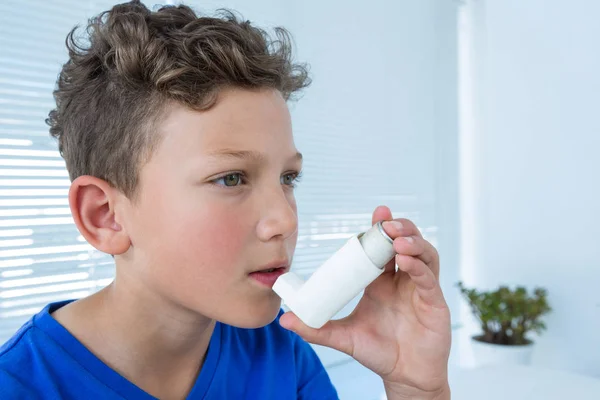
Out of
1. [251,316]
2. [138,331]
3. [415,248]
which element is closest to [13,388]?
[138,331]

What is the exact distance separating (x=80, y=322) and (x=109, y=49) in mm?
396

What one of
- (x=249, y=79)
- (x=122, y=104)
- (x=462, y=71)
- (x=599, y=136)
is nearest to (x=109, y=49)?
(x=122, y=104)

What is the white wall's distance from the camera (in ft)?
7.56

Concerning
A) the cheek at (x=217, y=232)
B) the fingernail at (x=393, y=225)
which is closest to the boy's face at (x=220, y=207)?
the cheek at (x=217, y=232)

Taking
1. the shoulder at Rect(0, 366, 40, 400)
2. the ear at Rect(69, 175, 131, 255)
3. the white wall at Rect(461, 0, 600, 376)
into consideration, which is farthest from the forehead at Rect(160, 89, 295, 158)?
the white wall at Rect(461, 0, 600, 376)

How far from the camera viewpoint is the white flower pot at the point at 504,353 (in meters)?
2.19

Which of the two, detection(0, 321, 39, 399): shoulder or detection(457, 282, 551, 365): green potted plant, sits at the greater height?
detection(0, 321, 39, 399): shoulder

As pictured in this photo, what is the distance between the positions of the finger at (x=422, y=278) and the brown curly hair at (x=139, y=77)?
0.31 m

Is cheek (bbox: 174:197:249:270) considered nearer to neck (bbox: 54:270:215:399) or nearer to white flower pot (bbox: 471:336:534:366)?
neck (bbox: 54:270:215:399)

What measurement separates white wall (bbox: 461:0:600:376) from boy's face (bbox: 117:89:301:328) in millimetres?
1996

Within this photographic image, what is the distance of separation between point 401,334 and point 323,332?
0.13 meters

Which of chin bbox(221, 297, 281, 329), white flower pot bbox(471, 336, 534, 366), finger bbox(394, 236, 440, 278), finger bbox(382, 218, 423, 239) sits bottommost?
white flower pot bbox(471, 336, 534, 366)

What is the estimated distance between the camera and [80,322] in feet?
2.61

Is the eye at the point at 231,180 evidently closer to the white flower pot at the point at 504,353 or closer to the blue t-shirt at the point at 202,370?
the blue t-shirt at the point at 202,370
